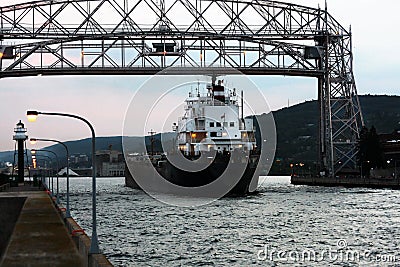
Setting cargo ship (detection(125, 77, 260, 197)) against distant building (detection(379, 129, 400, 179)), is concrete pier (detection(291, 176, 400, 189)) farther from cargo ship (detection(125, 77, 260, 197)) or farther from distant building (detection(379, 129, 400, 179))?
cargo ship (detection(125, 77, 260, 197))

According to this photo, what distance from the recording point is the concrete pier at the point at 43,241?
19656 millimetres

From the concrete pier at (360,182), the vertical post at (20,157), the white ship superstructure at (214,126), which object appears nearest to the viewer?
the white ship superstructure at (214,126)

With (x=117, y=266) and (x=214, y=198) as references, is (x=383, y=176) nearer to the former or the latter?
(x=214, y=198)

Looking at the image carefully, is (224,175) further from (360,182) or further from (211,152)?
(360,182)

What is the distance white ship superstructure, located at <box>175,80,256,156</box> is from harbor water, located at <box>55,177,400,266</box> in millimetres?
15078

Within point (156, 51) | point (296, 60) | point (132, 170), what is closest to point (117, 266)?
point (156, 51)

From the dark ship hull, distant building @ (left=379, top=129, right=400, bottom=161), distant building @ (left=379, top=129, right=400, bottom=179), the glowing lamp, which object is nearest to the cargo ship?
the dark ship hull

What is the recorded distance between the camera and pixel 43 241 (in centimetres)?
2366

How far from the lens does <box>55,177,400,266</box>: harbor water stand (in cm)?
2431

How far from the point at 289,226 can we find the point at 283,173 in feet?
514

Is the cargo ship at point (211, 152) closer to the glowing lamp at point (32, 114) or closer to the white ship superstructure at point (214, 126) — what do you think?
the white ship superstructure at point (214, 126)

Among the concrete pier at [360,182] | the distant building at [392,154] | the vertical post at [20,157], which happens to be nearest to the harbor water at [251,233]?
the concrete pier at [360,182]

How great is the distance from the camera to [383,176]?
79750mm

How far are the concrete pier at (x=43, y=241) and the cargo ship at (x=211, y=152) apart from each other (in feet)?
82.2
